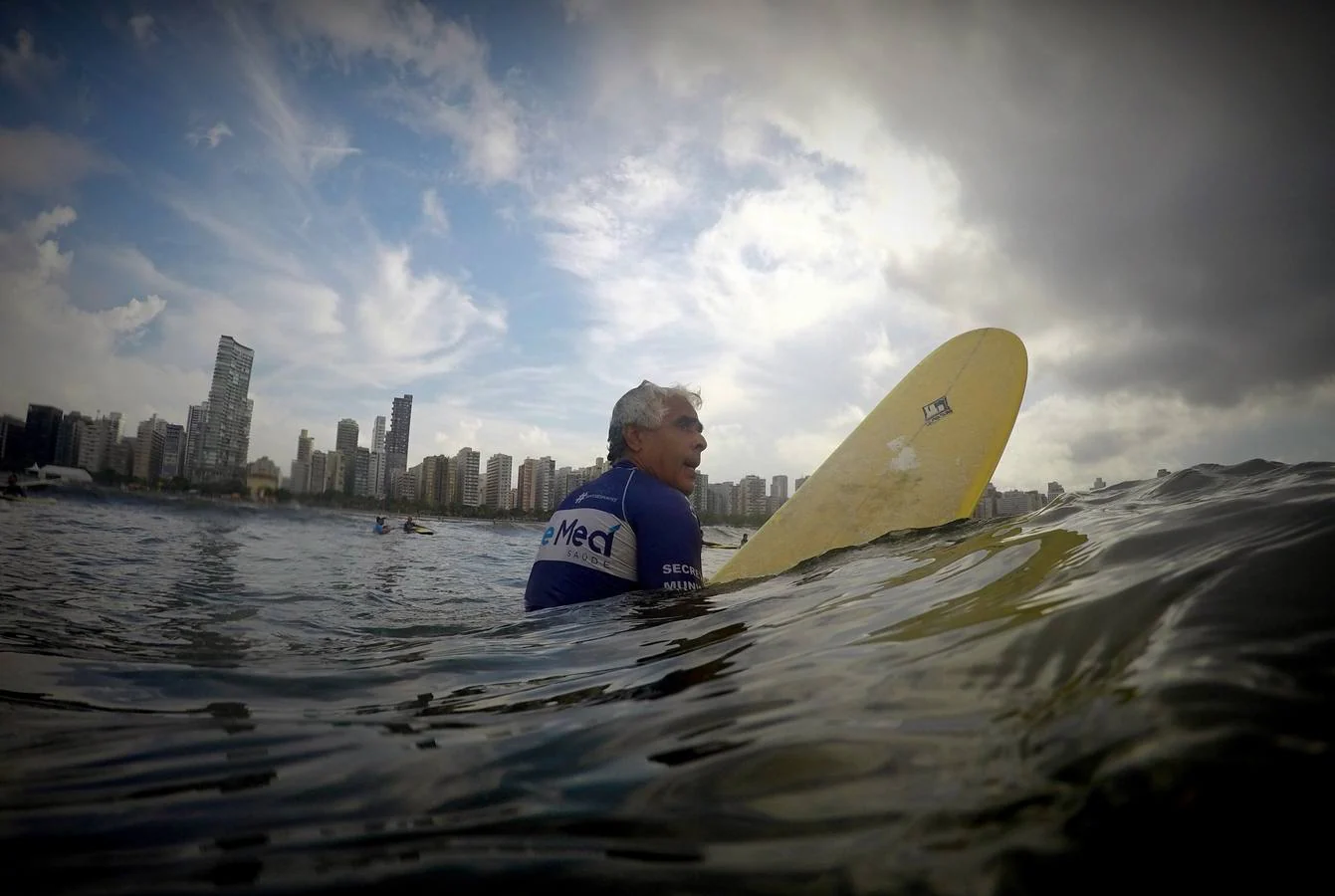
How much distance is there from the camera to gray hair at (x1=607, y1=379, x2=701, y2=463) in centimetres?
445

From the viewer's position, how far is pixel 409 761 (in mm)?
1101

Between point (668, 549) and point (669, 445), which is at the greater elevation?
point (669, 445)

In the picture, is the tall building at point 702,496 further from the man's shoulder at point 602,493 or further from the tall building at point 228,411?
the man's shoulder at point 602,493

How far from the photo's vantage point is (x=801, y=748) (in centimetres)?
94

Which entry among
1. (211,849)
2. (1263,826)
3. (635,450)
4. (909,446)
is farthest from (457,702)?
(909,446)

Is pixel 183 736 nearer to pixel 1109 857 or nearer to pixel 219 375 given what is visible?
pixel 1109 857

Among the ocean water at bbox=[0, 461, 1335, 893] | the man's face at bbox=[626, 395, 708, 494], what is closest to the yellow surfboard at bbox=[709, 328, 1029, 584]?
the man's face at bbox=[626, 395, 708, 494]

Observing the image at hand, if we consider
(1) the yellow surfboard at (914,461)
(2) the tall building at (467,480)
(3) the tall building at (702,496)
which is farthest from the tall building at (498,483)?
(1) the yellow surfboard at (914,461)

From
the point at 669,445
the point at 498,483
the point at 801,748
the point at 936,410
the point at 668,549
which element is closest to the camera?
the point at 801,748

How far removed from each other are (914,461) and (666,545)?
3.03 metres

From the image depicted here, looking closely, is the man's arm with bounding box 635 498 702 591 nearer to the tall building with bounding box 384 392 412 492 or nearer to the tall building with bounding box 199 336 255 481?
the tall building with bounding box 199 336 255 481

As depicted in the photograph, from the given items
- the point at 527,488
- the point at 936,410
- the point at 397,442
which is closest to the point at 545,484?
the point at 527,488

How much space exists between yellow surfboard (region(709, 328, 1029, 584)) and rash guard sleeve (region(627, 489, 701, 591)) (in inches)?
39.3

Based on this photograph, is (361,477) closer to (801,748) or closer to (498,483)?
(498,483)
